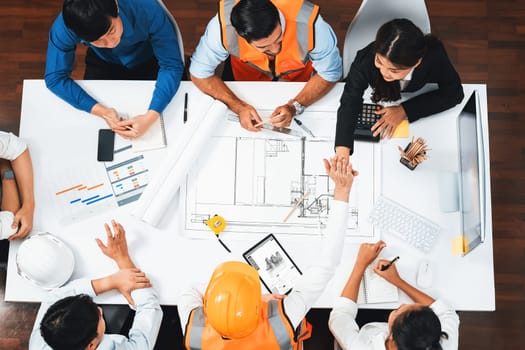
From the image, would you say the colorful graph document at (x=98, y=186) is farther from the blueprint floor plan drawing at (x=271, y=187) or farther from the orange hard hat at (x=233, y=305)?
the orange hard hat at (x=233, y=305)

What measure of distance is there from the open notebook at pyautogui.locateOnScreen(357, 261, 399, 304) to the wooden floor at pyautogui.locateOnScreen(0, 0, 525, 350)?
3.83 feet

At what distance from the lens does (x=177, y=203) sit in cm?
197

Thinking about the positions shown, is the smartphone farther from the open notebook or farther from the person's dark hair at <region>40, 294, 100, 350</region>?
the open notebook

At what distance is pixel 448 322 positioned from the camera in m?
1.83

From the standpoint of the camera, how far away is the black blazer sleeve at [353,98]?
194 cm

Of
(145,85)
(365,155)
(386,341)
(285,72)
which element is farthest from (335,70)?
(386,341)

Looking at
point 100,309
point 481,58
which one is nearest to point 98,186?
point 100,309

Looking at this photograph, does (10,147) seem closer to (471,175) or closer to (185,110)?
(185,110)

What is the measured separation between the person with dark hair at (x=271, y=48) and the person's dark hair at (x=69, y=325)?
93cm

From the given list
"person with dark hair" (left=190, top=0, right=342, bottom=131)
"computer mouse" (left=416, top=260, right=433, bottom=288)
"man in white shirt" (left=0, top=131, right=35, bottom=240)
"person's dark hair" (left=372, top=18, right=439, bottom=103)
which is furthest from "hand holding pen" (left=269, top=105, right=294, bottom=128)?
"man in white shirt" (left=0, top=131, right=35, bottom=240)

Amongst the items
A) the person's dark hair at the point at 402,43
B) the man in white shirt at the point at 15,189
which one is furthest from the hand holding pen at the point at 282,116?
the man in white shirt at the point at 15,189

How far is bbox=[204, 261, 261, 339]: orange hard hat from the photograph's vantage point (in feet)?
4.92

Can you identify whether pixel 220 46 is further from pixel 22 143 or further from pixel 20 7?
pixel 20 7

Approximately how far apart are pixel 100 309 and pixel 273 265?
67 cm
